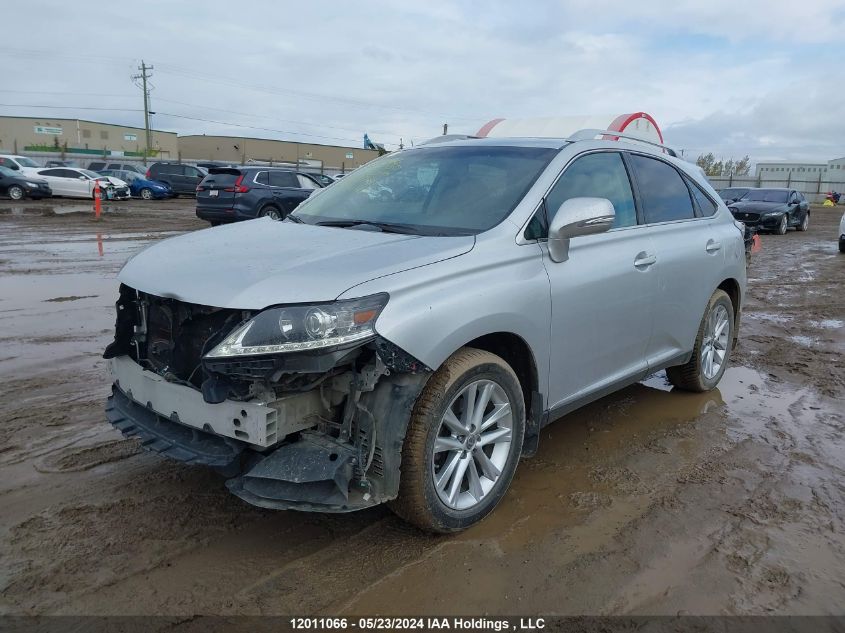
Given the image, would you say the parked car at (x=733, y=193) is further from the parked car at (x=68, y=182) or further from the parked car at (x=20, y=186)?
the parked car at (x=20, y=186)

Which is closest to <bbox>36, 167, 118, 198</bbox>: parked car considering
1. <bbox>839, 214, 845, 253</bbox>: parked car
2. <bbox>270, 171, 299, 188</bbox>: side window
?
<bbox>270, 171, 299, 188</bbox>: side window

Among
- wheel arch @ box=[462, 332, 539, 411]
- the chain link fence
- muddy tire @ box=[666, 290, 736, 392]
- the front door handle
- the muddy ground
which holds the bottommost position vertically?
the muddy ground

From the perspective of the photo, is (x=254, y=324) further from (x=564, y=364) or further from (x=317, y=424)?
(x=564, y=364)

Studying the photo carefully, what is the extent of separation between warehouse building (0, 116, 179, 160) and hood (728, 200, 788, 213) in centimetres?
5199

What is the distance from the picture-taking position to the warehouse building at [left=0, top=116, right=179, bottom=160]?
6431 centimetres

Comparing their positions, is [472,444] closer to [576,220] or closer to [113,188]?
[576,220]

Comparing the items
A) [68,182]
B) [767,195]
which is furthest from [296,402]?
[68,182]

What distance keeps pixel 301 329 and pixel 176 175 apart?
33957 mm

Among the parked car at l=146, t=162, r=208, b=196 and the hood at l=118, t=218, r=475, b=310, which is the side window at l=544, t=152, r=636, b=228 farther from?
the parked car at l=146, t=162, r=208, b=196

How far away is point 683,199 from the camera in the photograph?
4988mm

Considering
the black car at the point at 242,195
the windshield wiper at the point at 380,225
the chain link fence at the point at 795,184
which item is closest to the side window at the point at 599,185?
the windshield wiper at the point at 380,225

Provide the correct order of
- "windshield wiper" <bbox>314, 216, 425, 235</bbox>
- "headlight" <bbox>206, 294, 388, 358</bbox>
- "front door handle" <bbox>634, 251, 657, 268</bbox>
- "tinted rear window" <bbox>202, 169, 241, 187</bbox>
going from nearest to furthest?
"headlight" <bbox>206, 294, 388, 358</bbox>, "windshield wiper" <bbox>314, 216, 425, 235</bbox>, "front door handle" <bbox>634, 251, 657, 268</bbox>, "tinted rear window" <bbox>202, 169, 241, 187</bbox>

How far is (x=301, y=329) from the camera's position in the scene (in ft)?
8.70

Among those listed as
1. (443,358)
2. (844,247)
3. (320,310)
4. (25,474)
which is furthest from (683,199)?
(844,247)
